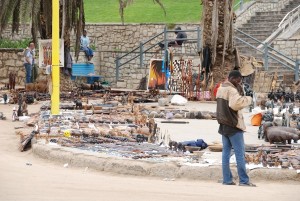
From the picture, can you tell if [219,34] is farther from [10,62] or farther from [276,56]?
[10,62]

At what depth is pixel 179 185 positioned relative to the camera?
45.4 feet

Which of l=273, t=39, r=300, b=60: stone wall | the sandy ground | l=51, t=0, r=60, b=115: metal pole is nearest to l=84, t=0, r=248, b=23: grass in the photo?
l=273, t=39, r=300, b=60: stone wall

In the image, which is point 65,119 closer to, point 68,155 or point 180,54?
point 68,155

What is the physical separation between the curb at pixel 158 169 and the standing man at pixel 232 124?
0.62m

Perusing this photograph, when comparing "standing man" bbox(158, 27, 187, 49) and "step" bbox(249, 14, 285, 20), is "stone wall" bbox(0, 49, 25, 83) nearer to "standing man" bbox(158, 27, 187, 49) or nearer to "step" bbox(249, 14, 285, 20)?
"standing man" bbox(158, 27, 187, 49)

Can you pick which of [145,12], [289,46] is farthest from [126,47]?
[289,46]

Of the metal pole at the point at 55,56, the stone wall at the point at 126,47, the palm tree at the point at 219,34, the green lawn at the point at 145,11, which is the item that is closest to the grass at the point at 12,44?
the stone wall at the point at 126,47

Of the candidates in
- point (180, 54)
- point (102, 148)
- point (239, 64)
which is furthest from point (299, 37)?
point (102, 148)

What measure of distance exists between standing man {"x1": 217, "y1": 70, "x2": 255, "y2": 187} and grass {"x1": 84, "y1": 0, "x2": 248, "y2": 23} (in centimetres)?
3022

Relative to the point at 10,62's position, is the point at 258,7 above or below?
above

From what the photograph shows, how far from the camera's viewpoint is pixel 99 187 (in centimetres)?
1287

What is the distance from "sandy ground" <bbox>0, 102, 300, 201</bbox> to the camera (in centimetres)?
1178

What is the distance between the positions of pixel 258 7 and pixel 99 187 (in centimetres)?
3078

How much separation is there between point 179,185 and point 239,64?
17064mm
